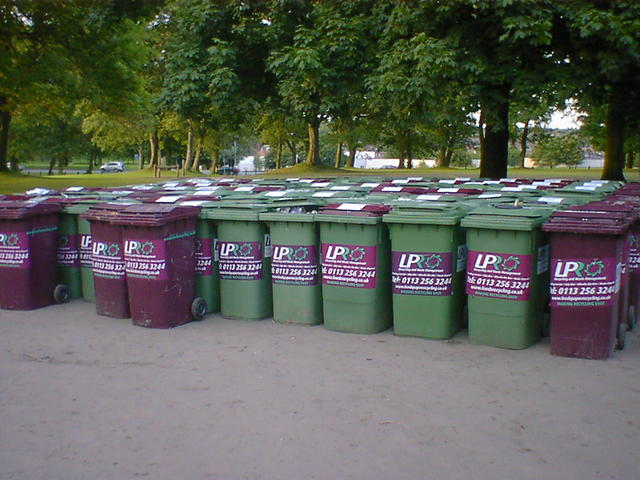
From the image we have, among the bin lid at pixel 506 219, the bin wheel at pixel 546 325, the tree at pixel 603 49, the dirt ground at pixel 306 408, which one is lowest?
the dirt ground at pixel 306 408

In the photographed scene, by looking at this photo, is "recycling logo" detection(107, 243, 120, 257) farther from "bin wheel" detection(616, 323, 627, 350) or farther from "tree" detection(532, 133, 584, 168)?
"tree" detection(532, 133, 584, 168)

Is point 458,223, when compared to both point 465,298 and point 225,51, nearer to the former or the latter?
point 465,298

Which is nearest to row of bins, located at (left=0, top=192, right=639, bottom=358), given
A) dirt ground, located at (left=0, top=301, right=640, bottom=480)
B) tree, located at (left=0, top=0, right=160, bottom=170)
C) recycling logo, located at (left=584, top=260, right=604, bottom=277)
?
recycling logo, located at (left=584, top=260, right=604, bottom=277)

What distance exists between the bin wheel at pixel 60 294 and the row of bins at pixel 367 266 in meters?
0.06

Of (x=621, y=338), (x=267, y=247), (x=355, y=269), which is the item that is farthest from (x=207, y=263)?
(x=621, y=338)

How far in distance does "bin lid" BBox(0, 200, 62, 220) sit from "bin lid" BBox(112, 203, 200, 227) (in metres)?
1.25

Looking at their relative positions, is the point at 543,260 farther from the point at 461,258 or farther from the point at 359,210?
the point at 359,210

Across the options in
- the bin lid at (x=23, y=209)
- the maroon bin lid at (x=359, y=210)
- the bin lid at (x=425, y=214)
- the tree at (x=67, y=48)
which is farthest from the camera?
the tree at (x=67, y=48)

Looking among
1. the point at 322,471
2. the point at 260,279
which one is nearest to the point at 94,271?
the point at 260,279

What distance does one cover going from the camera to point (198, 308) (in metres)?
6.73

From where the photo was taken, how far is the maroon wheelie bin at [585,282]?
527 cm

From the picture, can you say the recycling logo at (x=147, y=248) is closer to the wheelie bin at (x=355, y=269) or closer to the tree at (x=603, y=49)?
the wheelie bin at (x=355, y=269)

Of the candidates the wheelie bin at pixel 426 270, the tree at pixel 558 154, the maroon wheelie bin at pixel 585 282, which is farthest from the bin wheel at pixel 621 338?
the tree at pixel 558 154

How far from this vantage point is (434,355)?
5.55 meters
